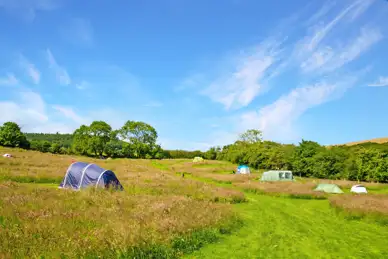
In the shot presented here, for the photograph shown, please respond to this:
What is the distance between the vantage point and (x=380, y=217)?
19.2 meters

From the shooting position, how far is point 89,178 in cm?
2453

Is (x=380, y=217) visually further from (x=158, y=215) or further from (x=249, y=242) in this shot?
(x=158, y=215)

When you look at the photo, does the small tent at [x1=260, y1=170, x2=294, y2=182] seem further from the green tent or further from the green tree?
the green tree

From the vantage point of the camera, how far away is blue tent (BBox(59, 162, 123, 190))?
2391cm

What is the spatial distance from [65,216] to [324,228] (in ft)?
45.8

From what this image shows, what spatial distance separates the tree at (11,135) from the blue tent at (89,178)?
311 feet

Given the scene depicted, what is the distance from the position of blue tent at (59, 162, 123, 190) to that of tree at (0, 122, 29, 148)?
94925 millimetres

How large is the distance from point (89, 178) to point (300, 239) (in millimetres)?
18123

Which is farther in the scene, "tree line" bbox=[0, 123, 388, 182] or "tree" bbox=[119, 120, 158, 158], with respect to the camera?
"tree" bbox=[119, 120, 158, 158]

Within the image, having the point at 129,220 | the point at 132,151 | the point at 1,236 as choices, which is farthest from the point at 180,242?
the point at 132,151

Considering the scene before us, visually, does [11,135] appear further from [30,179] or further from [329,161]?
[329,161]

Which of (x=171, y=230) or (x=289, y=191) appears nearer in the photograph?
(x=171, y=230)

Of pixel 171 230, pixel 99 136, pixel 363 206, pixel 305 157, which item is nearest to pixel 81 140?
pixel 99 136

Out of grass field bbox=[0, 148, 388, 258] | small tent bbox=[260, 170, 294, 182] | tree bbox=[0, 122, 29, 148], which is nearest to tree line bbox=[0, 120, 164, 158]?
tree bbox=[0, 122, 29, 148]
